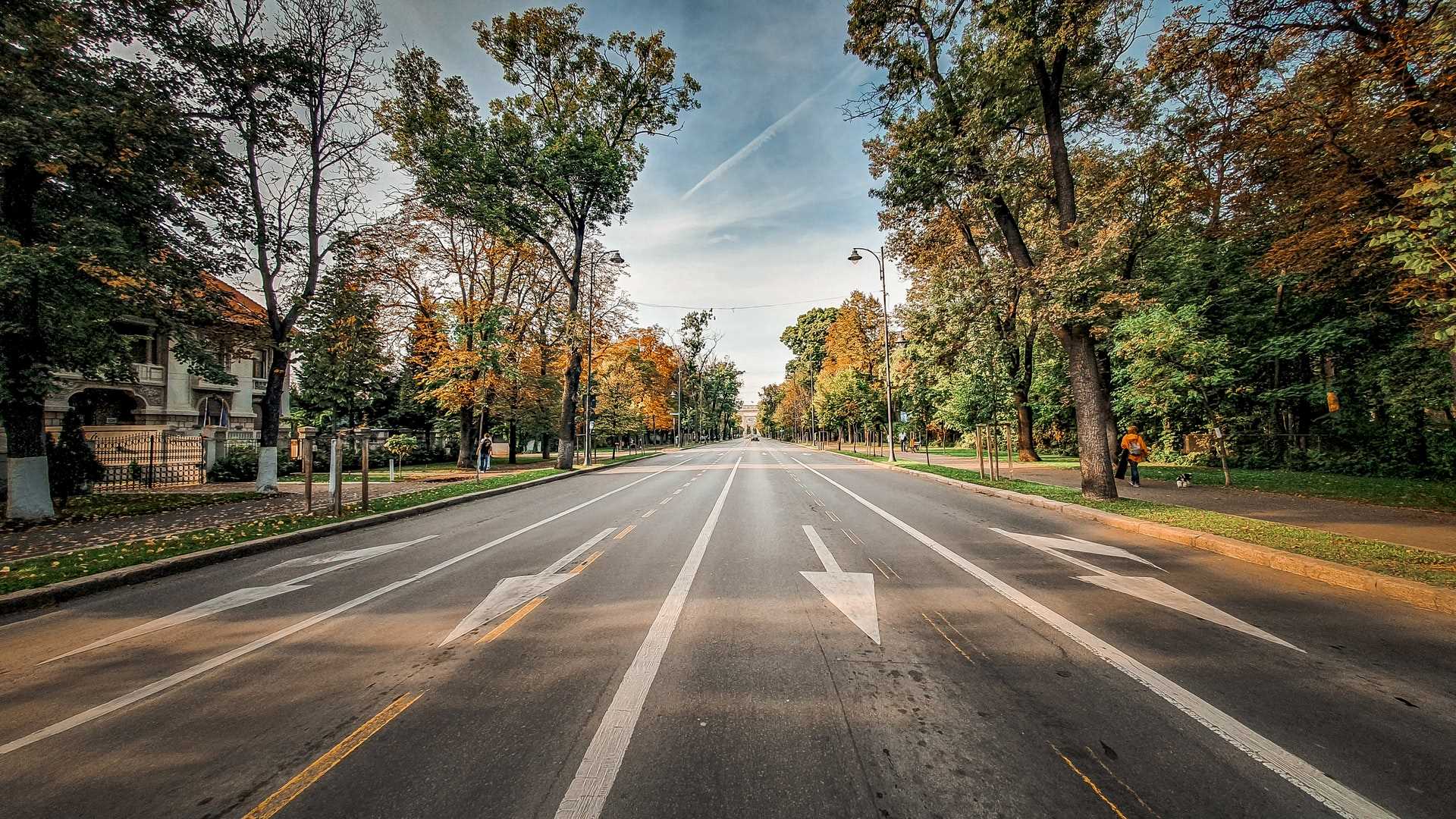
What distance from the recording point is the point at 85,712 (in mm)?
3160

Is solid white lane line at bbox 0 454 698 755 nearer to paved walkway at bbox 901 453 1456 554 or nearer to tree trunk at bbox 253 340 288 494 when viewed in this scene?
tree trunk at bbox 253 340 288 494

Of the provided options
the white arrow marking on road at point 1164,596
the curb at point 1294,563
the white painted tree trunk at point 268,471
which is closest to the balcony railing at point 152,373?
the white painted tree trunk at point 268,471

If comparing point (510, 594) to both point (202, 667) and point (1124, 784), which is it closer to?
point (202, 667)

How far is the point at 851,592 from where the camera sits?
528 cm

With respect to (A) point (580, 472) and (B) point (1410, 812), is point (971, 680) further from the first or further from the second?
(A) point (580, 472)

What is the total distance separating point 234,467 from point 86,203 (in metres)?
11.4

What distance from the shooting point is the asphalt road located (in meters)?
2.31

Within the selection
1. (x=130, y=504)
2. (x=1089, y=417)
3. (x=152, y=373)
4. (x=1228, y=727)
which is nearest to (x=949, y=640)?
(x=1228, y=727)

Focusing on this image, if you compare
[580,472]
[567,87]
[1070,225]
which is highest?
[567,87]

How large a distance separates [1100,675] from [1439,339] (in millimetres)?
6413

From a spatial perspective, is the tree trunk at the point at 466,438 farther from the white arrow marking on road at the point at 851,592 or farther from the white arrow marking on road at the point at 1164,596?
the white arrow marking on road at the point at 1164,596

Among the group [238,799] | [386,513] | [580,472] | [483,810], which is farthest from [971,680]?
[580,472]

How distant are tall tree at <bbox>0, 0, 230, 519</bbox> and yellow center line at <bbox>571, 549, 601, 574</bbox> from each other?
10926 millimetres

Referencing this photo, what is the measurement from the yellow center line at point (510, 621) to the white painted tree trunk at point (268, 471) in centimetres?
1448
